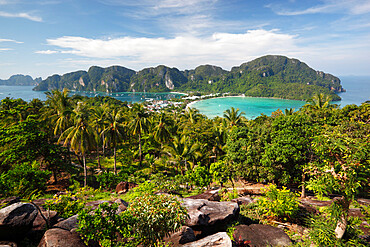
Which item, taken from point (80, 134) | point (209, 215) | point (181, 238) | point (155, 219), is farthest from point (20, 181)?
point (209, 215)

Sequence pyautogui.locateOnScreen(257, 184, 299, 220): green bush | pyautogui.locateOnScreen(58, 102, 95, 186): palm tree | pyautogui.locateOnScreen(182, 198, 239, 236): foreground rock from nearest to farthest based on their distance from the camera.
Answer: pyautogui.locateOnScreen(182, 198, 239, 236): foreground rock → pyautogui.locateOnScreen(257, 184, 299, 220): green bush → pyautogui.locateOnScreen(58, 102, 95, 186): palm tree

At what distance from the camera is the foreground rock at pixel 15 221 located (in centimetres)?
656

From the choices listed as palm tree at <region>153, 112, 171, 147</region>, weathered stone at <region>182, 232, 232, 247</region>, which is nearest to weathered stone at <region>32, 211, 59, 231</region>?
weathered stone at <region>182, 232, 232, 247</region>

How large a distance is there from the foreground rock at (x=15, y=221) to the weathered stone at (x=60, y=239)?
1232mm

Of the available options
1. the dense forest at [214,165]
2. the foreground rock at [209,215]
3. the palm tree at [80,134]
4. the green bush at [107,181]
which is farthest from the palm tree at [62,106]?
the foreground rock at [209,215]

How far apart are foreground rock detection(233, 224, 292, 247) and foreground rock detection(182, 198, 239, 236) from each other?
30.6 inches

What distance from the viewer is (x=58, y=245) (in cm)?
602

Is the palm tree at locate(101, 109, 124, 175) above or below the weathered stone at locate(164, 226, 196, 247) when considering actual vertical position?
above

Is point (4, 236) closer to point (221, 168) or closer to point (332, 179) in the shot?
point (332, 179)

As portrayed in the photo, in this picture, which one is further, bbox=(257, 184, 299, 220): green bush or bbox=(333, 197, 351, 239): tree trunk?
bbox=(257, 184, 299, 220): green bush

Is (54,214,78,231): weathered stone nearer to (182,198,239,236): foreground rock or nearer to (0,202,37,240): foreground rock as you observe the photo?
(0,202,37,240): foreground rock

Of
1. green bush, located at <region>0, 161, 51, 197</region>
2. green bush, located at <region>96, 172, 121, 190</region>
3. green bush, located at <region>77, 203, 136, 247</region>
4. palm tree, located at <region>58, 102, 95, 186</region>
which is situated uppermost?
palm tree, located at <region>58, 102, 95, 186</region>

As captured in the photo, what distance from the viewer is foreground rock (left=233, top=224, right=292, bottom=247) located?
794 cm

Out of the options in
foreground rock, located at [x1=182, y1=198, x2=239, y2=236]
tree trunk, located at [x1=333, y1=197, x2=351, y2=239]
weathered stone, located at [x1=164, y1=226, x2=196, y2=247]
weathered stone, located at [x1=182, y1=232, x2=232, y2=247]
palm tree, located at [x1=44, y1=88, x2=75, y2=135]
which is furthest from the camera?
palm tree, located at [x1=44, y1=88, x2=75, y2=135]
